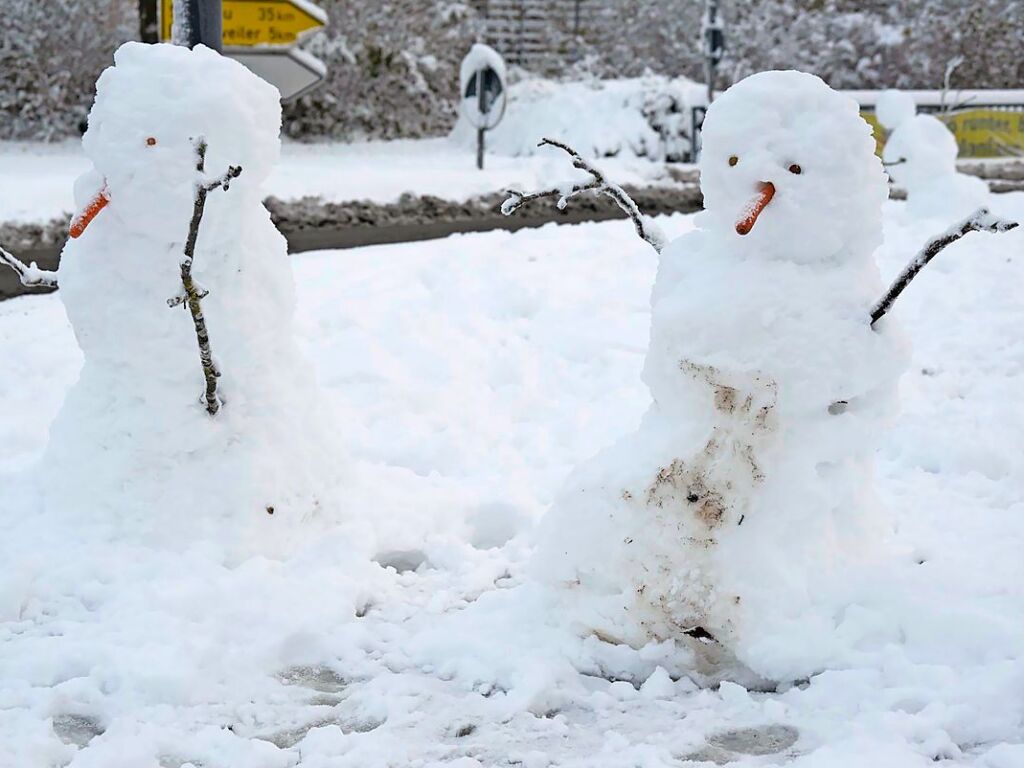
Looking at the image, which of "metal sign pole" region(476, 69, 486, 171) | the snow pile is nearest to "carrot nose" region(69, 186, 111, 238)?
"metal sign pole" region(476, 69, 486, 171)

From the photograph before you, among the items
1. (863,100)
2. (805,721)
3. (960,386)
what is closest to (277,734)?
(805,721)

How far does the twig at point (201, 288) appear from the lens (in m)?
3.55

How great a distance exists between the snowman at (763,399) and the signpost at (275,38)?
421cm

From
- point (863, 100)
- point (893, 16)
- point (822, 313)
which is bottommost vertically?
point (822, 313)

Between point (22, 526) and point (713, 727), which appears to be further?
point (22, 526)

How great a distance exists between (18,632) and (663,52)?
Answer: 84.1 ft

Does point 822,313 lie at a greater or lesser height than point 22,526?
greater

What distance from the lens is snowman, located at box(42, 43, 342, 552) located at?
3.92m

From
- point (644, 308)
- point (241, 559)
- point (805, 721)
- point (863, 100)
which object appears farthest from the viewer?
point (863, 100)

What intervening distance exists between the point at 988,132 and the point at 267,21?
15.1 meters

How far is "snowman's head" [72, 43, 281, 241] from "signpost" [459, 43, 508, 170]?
42.0 feet

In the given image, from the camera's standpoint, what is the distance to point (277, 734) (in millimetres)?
3129

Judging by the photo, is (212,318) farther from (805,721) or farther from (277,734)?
(805,721)

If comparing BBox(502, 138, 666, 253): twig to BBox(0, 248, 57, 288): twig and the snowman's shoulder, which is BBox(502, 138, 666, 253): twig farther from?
BBox(0, 248, 57, 288): twig
